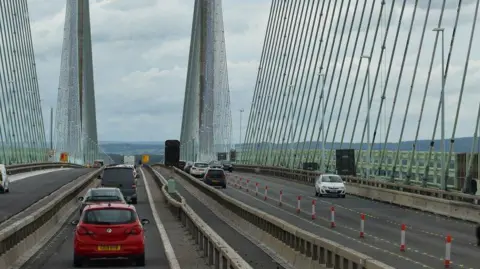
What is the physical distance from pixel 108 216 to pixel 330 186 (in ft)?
133

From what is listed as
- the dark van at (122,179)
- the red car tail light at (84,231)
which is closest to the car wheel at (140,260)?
the red car tail light at (84,231)

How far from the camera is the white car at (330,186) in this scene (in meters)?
61.3

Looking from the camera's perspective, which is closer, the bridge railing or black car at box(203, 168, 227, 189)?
the bridge railing

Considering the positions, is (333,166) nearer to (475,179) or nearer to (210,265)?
(475,179)

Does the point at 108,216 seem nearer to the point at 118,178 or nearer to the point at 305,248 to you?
the point at 305,248

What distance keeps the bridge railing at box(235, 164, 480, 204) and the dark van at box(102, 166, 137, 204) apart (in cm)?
1484

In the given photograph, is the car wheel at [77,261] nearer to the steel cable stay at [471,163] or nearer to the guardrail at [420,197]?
the guardrail at [420,197]

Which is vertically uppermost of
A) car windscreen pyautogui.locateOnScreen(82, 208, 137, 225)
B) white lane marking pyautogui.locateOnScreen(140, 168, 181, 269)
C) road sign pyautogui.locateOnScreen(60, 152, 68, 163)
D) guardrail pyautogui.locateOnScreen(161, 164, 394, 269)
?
road sign pyautogui.locateOnScreen(60, 152, 68, 163)

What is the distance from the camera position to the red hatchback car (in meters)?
21.3

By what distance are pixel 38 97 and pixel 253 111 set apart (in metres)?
23.9

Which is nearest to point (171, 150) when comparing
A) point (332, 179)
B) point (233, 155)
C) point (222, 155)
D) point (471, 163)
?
point (233, 155)

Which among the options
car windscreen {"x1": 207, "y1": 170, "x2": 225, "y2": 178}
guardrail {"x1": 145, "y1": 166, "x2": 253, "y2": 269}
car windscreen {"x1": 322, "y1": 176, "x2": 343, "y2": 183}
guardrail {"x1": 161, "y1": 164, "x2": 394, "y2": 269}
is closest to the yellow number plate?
guardrail {"x1": 145, "y1": 166, "x2": 253, "y2": 269}

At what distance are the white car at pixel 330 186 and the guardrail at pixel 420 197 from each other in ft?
5.15

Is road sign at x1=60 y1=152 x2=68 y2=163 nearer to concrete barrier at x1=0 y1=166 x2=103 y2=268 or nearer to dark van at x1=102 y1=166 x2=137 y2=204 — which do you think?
dark van at x1=102 y1=166 x2=137 y2=204
